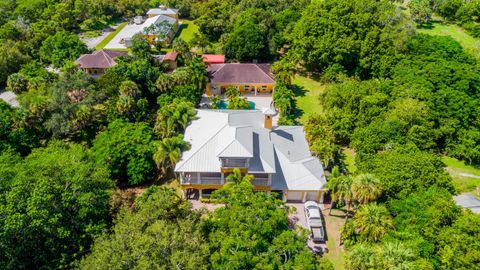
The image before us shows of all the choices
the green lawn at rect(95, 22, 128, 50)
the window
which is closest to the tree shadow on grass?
the window

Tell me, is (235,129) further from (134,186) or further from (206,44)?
(206,44)

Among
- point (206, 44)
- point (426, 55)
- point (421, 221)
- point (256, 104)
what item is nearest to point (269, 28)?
point (206, 44)

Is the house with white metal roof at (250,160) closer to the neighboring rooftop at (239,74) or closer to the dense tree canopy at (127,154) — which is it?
the dense tree canopy at (127,154)

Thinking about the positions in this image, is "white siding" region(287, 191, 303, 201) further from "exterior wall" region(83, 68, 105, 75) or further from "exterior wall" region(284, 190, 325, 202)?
"exterior wall" region(83, 68, 105, 75)

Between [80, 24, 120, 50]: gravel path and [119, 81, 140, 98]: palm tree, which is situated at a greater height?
[80, 24, 120, 50]: gravel path

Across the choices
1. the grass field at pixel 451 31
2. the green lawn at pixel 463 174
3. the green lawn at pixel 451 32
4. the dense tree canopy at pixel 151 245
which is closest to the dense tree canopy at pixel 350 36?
the green lawn at pixel 463 174
